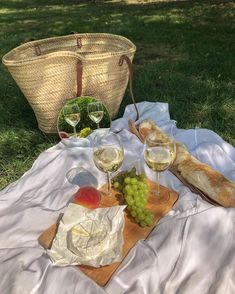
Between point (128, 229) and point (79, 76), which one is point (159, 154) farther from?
point (79, 76)

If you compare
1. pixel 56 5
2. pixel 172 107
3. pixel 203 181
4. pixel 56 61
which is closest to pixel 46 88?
pixel 56 61

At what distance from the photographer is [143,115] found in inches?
139

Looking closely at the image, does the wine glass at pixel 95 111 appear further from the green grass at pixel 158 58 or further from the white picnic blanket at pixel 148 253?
the white picnic blanket at pixel 148 253

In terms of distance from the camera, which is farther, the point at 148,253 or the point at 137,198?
the point at 137,198

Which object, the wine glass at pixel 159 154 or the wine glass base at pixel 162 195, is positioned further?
the wine glass base at pixel 162 195

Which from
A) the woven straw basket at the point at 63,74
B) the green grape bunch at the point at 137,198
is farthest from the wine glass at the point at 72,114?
the green grape bunch at the point at 137,198

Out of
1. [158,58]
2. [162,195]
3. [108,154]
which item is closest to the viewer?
[108,154]

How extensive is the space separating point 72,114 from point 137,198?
1.43 m

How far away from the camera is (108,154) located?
2234mm

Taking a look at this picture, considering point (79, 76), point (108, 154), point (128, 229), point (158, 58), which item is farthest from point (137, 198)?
point (158, 58)

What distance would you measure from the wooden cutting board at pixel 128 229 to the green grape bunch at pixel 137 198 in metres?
0.05

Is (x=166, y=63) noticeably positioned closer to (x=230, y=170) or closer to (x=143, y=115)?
(x=143, y=115)

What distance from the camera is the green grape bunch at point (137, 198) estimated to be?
6.95 ft

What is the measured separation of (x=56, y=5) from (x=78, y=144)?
8881 mm
